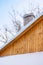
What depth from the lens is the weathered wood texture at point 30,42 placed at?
852 cm

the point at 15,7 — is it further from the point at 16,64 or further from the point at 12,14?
the point at 16,64

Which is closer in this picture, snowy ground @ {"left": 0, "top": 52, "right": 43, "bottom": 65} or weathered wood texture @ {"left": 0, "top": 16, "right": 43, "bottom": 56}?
snowy ground @ {"left": 0, "top": 52, "right": 43, "bottom": 65}

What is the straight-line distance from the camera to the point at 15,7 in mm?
23203

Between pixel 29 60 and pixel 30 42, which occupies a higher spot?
pixel 30 42

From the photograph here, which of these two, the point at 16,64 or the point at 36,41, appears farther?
the point at 36,41

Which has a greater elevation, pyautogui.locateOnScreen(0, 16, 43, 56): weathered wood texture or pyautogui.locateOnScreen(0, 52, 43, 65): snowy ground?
pyautogui.locateOnScreen(0, 16, 43, 56): weathered wood texture

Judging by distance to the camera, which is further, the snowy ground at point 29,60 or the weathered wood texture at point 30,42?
the weathered wood texture at point 30,42

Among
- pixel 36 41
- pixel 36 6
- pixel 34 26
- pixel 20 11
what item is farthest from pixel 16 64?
pixel 20 11

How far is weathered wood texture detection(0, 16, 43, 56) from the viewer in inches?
336

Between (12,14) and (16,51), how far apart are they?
14180mm

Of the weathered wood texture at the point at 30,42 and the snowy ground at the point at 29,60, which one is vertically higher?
the weathered wood texture at the point at 30,42

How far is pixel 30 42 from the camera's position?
8.80m

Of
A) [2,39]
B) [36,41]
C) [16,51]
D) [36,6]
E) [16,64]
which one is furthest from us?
[2,39]

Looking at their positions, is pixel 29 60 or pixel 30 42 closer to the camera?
pixel 29 60
